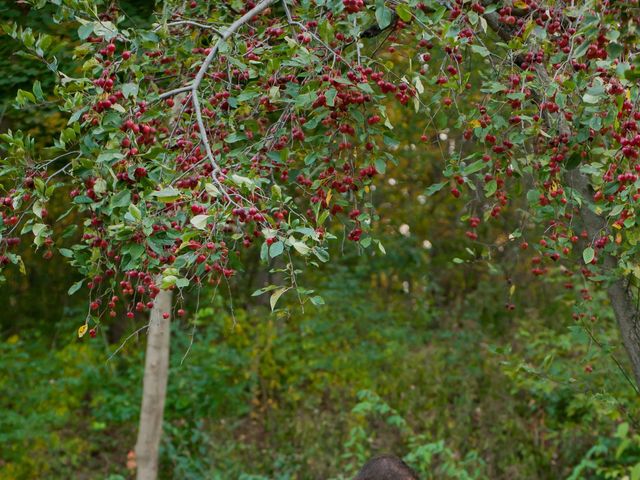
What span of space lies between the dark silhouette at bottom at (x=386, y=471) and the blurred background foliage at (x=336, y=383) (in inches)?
152

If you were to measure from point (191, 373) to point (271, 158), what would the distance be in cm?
726

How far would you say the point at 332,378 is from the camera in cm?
1110

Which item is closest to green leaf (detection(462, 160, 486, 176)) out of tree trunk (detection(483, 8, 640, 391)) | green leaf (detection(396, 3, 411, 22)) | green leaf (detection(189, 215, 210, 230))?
green leaf (detection(396, 3, 411, 22))

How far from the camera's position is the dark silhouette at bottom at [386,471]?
3.77 metres

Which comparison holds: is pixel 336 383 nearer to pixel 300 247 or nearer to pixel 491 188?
pixel 491 188

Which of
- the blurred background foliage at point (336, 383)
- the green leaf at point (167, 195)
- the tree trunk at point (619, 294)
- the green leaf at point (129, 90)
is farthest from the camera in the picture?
the blurred background foliage at point (336, 383)

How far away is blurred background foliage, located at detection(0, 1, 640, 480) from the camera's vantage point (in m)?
9.55

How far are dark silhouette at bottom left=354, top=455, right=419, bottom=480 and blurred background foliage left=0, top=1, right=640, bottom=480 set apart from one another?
387 centimetres

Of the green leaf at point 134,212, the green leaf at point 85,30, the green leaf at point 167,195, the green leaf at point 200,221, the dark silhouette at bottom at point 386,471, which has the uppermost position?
the green leaf at point 85,30

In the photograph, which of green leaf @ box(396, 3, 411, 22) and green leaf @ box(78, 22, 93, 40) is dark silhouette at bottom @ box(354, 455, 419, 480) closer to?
green leaf @ box(396, 3, 411, 22)

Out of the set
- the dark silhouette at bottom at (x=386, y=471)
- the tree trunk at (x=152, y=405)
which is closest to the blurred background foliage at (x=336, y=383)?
the tree trunk at (x=152, y=405)

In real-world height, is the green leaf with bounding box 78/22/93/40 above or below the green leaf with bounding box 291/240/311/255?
above

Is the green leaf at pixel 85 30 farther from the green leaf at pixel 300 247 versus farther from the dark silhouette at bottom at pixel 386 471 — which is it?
the dark silhouette at bottom at pixel 386 471

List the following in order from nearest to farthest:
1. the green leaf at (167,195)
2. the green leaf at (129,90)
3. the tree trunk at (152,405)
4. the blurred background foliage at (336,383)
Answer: the green leaf at (167,195)
the green leaf at (129,90)
the tree trunk at (152,405)
the blurred background foliage at (336,383)
